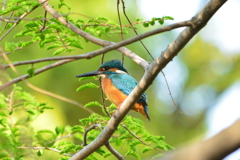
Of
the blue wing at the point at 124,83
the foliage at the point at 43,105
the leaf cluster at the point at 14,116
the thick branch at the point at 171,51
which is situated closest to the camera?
the thick branch at the point at 171,51

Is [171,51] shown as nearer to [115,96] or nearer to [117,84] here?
[115,96]

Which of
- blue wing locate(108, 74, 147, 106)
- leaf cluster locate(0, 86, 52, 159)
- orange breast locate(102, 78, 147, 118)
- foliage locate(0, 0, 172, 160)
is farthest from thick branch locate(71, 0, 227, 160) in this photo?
blue wing locate(108, 74, 147, 106)

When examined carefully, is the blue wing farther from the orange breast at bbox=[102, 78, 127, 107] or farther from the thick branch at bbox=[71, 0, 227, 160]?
the thick branch at bbox=[71, 0, 227, 160]

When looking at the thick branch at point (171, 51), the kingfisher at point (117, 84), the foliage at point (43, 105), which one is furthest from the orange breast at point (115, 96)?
the thick branch at point (171, 51)

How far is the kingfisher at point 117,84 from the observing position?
332 cm

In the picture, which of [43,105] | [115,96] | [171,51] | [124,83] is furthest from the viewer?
[124,83]

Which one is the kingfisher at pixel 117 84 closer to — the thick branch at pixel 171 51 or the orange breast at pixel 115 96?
the orange breast at pixel 115 96

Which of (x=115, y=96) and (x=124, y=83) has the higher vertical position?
(x=124, y=83)

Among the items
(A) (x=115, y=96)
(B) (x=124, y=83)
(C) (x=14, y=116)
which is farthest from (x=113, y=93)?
(C) (x=14, y=116)

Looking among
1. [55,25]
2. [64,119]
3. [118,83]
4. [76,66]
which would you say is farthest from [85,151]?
[76,66]

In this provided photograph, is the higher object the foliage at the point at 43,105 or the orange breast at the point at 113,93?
the orange breast at the point at 113,93

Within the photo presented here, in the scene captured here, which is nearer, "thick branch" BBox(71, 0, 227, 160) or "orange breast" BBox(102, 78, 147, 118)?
"thick branch" BBox(71, 0, 227, 160)

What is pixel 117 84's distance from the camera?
11.5ft

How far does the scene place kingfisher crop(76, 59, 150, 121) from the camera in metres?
3.32
